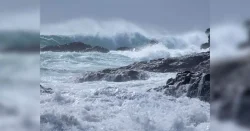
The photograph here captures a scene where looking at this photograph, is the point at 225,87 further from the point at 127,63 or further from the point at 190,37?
the point at 127,63

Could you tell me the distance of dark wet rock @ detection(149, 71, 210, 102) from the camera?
497 cm

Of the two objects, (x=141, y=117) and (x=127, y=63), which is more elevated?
(x=127, y=63)

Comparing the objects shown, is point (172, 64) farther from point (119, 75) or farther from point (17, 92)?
point (17, 92)

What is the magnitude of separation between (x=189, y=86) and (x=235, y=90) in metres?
0.62

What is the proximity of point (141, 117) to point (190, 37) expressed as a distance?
1.11 m

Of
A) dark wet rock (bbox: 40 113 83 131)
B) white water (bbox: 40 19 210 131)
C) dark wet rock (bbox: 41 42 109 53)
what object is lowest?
dark wet rock (bbox: 40 113 83 131)

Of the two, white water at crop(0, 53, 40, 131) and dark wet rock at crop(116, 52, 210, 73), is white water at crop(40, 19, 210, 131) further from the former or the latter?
white water at crop(0, 53, 40, 131)

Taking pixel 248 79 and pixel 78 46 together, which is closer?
pixel 248 79

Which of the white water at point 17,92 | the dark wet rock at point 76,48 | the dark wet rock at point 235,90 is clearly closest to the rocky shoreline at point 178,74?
the dark wet rock at point 76,48

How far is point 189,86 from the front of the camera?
5.00 meters

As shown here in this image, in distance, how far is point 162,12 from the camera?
16.6 feet

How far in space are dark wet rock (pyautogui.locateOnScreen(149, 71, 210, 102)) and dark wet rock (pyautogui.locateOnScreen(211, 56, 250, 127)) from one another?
13.8 inches

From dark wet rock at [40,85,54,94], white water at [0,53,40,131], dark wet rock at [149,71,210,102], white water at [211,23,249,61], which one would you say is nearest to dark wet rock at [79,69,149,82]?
dark wet rock at [149,71,210,102]

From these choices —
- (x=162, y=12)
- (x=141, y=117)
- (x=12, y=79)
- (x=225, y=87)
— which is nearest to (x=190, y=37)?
(x=162, y=12)
